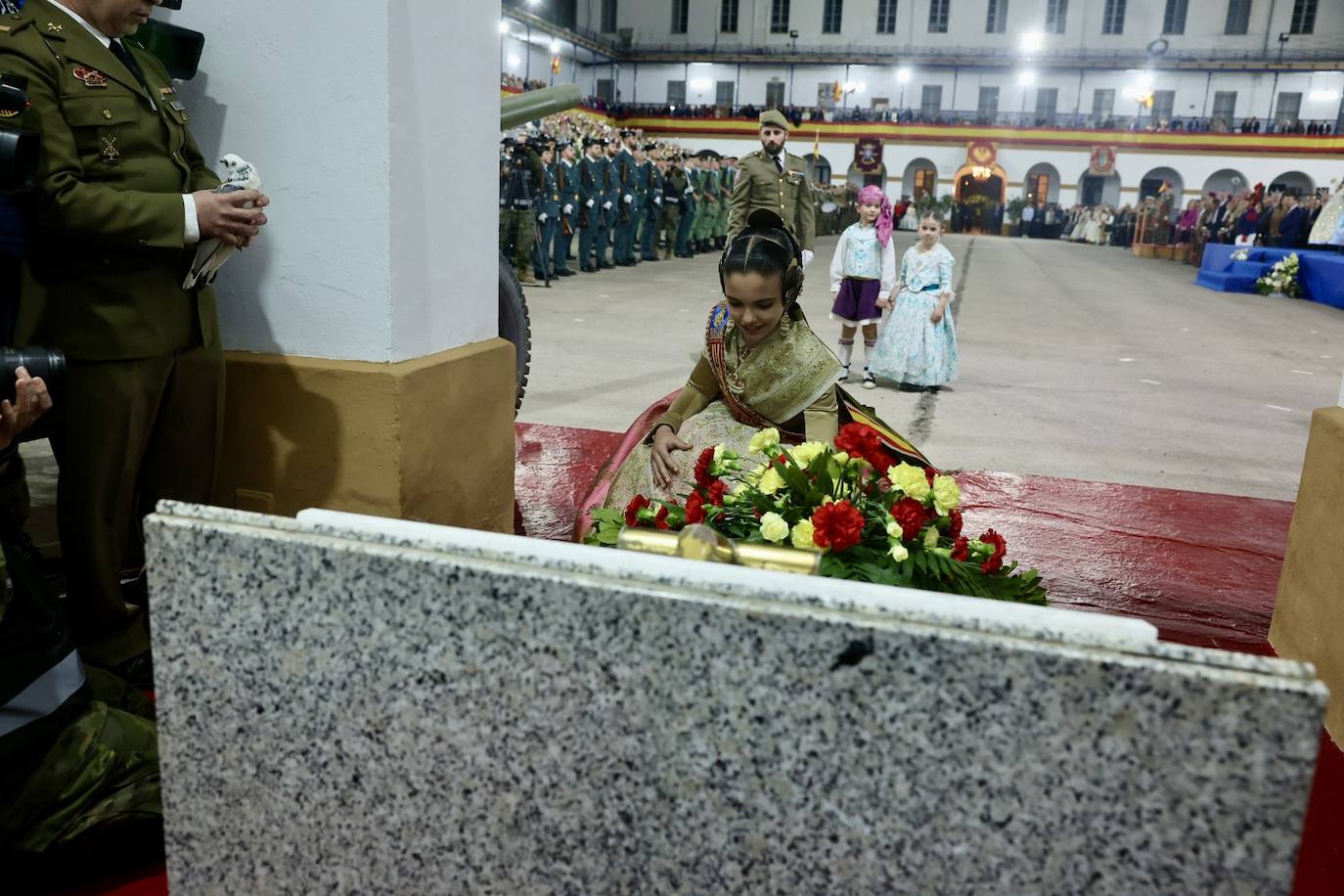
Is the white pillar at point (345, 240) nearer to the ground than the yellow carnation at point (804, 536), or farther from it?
farther from it

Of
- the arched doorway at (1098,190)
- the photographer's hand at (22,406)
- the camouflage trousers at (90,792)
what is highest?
the arched doorway at (1098,190)

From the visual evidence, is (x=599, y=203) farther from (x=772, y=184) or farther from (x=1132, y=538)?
(x=1132, y=538)

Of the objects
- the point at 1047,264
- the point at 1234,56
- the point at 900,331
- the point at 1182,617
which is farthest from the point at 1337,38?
the point at 1182,617

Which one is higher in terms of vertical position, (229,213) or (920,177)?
(920,177)

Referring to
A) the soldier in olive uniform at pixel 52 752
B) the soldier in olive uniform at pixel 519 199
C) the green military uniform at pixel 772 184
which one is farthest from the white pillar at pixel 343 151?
the soldier in olive uniform at pixel 519 199

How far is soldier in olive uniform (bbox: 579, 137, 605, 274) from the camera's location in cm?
1276

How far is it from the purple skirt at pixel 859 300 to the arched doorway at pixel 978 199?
107 feet

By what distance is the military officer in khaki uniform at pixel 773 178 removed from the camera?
Result: 256 inches

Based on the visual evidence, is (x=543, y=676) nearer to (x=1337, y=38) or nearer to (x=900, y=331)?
(x=900, y=331)

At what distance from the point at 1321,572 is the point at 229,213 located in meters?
2.45

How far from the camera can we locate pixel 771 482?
189 cm

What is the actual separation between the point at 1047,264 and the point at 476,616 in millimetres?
21014

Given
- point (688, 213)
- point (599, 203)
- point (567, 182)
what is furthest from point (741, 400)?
point (688, 213)

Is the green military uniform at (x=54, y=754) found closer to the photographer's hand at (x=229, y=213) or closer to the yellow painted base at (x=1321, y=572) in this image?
the photographer's hand at (x=229, y=213)
